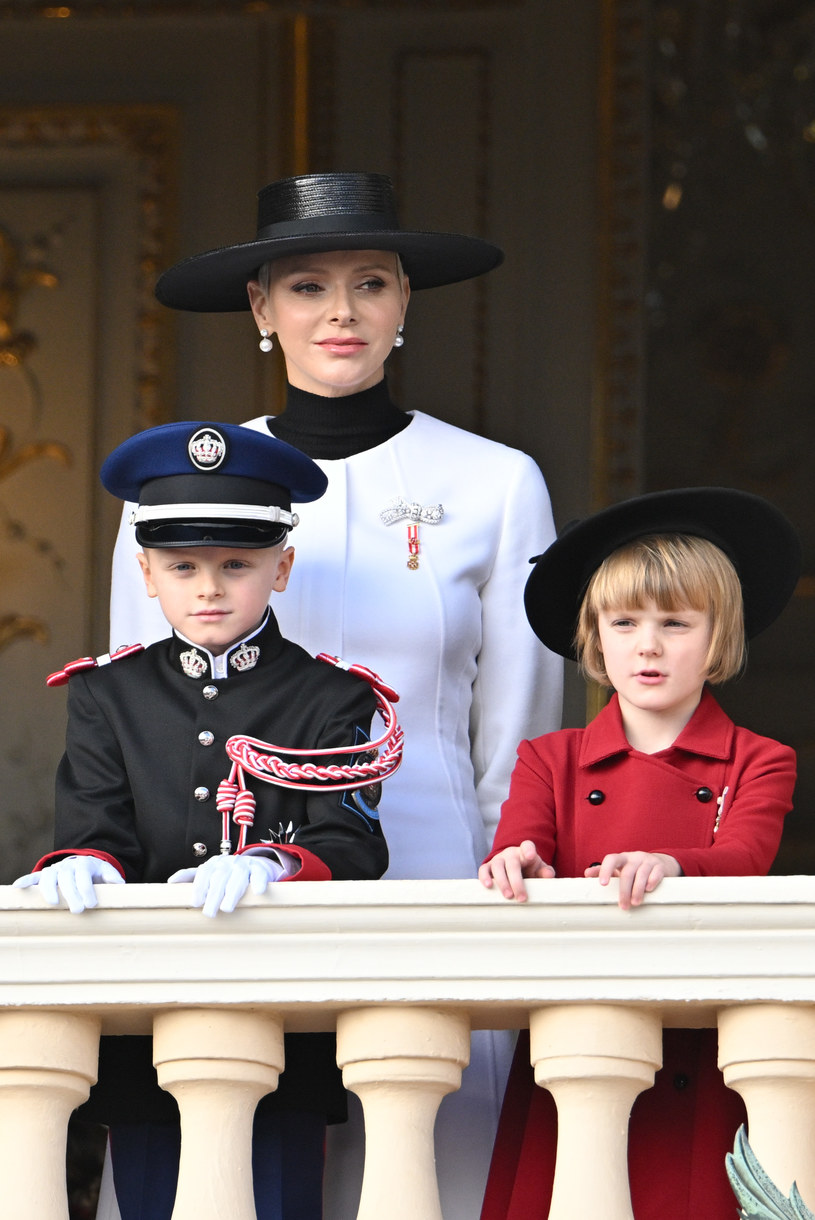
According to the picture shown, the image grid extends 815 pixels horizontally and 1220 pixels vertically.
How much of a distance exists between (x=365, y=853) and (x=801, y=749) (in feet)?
10.6

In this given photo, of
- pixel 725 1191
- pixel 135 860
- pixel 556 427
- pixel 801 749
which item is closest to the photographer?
pixel 725 1191

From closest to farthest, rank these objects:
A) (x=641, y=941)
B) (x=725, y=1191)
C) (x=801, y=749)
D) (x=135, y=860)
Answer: (x=641, y=941) < (x=725, y=1191) < (x=135, y=860) < (x=801, y=749)

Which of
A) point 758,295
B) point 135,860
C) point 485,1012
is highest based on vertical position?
point 758,295

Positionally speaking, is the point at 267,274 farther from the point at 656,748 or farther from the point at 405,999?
the point at 405,999

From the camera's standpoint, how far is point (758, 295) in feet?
18.0

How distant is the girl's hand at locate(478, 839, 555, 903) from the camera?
2.12 metres

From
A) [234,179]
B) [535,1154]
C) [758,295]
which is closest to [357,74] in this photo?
[234,179]

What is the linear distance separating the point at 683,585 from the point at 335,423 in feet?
2.15

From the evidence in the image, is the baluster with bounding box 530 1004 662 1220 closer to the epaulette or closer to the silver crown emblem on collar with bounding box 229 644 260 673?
the silver crown emblem on collar with bounding box 229 644 260 673

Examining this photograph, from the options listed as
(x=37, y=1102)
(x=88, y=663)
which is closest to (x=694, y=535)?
(x=88, y=663)

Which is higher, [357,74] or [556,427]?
[357,74]

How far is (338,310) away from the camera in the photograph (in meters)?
2.83

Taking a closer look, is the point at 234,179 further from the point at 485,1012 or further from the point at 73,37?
the point at 485,1012

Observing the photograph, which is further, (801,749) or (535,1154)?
(801,749)
